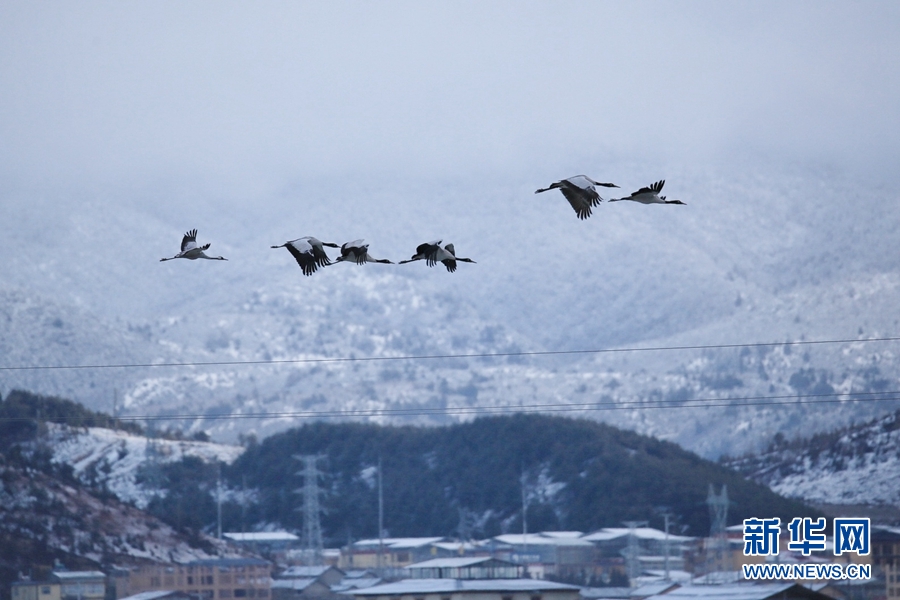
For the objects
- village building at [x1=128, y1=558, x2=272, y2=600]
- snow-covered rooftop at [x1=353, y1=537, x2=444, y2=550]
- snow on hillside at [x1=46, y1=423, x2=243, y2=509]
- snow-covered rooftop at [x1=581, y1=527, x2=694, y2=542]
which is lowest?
village building at [x1=128, y1=558, x2=272, y2=600]

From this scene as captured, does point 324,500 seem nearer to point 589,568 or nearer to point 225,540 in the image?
point 225,540

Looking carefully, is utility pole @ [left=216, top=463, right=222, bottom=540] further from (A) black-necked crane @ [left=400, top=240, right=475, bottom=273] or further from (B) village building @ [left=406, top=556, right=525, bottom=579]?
(A) black-necked crane @ [left=400, top=240, right=475, bottom=273]

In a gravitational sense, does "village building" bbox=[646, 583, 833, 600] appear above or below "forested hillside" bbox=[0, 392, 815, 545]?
below

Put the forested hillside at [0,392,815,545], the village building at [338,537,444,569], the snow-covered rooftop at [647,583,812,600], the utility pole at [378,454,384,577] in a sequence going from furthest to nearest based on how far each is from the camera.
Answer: the forested hillside at [0,392,815,545] < the village building at [338,537,444,569] < the utility pole at [378,454,384,577] < the snow-covered rooftop at [647,583,812,600]

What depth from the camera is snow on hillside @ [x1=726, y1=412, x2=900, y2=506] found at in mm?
149625

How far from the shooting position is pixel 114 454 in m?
156

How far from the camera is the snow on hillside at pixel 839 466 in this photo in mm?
149625

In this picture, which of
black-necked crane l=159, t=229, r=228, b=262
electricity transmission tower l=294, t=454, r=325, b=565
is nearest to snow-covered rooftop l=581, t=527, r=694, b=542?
electricity transmission tower l=294, t=454, r=325, b=565

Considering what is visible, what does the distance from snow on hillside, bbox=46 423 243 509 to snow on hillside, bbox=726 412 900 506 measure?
188 ft

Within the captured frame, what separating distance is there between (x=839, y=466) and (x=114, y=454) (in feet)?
235

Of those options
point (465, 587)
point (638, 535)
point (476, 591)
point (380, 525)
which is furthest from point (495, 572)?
point (380, 525)

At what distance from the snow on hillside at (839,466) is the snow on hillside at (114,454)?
57258 mm

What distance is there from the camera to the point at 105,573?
113562 mm

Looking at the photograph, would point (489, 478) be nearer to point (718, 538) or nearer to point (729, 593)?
point (718, 538)
